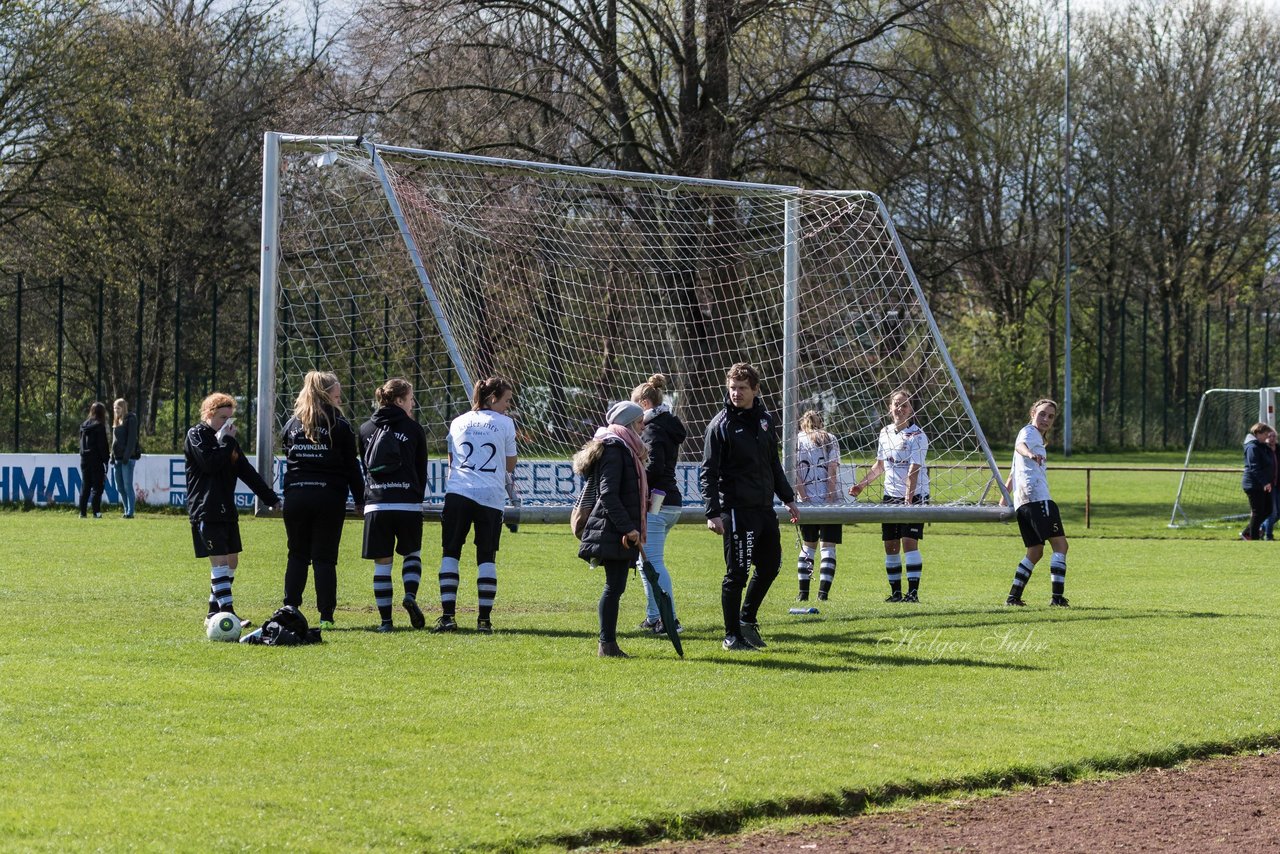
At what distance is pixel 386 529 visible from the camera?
35.0ft

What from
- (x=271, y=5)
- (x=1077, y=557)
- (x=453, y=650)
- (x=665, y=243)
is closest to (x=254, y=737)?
(x=453, y=650)

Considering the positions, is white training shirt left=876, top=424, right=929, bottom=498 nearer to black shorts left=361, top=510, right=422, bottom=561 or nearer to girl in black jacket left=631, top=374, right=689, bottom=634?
girl in black jacket left=631, top=374, right=689, bottom=634

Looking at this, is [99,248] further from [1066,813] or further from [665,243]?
[1066,813]

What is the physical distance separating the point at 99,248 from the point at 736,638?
26.6 m

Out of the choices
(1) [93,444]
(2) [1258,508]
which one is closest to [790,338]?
(2) [1258,508]

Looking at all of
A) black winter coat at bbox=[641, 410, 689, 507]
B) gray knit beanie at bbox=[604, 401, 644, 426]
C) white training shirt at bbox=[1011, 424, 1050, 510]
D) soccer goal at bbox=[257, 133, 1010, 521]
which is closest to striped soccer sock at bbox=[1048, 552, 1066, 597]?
white training shirt at bbox=[1011, 424, 1050, 510]

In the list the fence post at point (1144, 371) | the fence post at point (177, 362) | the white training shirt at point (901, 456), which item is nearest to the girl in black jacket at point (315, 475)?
the white training shirt at point (901, 456)

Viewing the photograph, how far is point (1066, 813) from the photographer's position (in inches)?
247

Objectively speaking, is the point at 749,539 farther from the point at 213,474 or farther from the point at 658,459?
the point at 213,474

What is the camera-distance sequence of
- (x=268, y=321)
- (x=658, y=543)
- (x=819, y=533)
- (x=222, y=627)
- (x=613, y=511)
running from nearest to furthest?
(x=613, y=511), (x=222, y=627), (x=658, y=543), (x=268, y=321), (x=819, y=533)

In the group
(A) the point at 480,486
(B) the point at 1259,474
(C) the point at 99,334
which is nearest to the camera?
(A) the point at 480,486

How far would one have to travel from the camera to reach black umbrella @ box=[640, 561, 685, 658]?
31.8 ft

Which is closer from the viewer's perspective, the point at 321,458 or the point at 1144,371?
the point at 321,458

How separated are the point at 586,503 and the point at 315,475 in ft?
6.26
